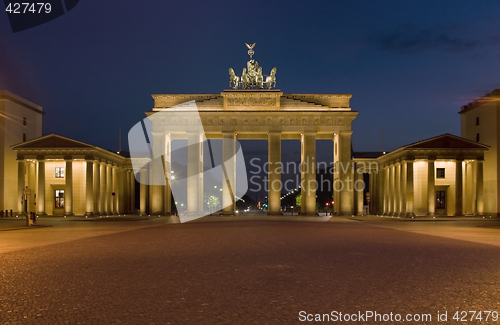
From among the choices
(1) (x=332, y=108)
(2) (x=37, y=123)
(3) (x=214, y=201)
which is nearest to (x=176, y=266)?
(1) (x=332, y=108)

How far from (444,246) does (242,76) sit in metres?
55.6

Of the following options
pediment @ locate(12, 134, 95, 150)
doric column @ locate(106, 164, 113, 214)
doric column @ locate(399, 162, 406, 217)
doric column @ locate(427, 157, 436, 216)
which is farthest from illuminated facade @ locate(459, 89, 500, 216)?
pediment @ locate(12, 134, 95, 150)

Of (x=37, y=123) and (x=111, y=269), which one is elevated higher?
(x=37, y=123)

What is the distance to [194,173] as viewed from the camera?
232 feet

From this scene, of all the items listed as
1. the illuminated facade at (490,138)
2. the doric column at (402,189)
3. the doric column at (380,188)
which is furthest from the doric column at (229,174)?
the illuminated facade at (490,138)

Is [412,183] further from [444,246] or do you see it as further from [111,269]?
[111,269]

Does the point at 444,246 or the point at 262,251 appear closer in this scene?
the point at 262,251

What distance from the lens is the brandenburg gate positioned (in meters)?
70.8

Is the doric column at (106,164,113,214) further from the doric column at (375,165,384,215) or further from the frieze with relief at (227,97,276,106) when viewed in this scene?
the doric column at (375,165,384,215)

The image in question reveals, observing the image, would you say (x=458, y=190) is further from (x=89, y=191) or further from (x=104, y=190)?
(x=104, y=190)

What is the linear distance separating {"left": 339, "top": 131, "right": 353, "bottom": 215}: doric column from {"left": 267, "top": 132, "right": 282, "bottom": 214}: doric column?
30.7 ft

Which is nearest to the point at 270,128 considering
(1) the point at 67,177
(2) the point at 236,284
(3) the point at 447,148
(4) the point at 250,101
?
(4) the point at 250,101

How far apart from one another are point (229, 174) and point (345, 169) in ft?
56.6

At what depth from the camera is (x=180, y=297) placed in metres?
10.2
